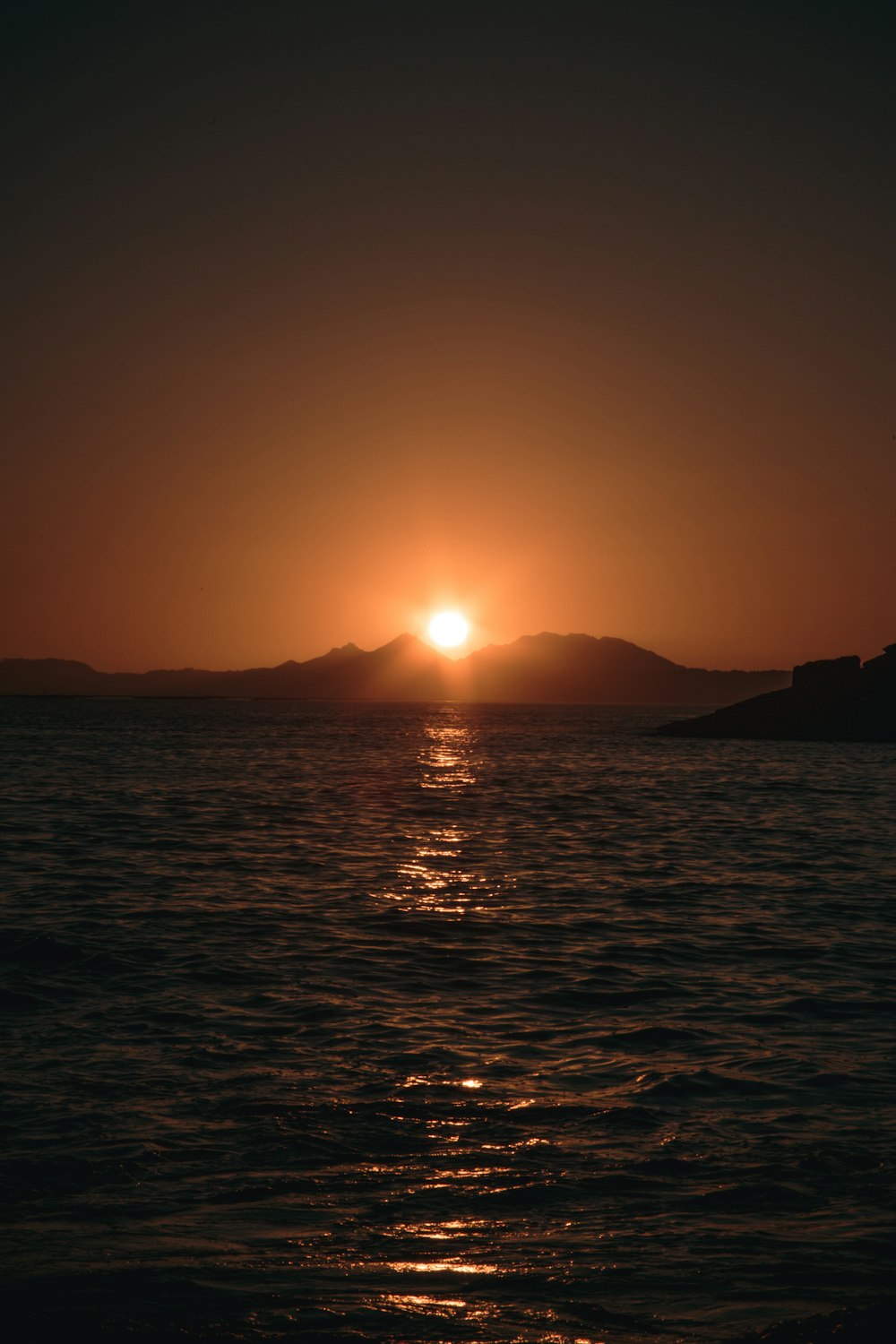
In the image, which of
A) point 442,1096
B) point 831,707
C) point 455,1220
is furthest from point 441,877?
point 831,707

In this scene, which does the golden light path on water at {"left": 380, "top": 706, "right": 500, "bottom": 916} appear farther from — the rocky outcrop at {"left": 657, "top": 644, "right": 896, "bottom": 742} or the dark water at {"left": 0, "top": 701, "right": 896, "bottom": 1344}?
the rocky outcrop at {"left": 657, "top": 644, "right": 896, "bottom": 742}

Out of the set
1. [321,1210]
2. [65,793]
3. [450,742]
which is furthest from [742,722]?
[321,1210]

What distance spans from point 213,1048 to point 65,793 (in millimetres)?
38585

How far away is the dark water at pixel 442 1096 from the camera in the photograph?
24.6 ft

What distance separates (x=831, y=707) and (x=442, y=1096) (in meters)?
130

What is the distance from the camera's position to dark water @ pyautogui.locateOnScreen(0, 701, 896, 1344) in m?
7.50

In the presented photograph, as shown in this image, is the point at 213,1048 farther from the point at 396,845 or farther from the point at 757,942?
the point at 396,845

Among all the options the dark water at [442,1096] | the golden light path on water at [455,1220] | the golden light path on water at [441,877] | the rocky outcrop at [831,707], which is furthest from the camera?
the rocky outcrop at [831,707]

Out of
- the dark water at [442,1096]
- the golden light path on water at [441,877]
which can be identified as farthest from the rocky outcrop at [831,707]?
the dark water at [442,1096]

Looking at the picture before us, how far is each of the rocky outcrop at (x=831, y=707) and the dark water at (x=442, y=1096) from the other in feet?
351

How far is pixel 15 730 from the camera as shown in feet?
455

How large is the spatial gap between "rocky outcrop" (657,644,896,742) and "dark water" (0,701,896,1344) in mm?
106919

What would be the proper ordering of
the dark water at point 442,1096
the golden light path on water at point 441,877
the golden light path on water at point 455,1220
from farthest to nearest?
the golden light path on water at point 441,877, the dark water at point 442,1096, the golden light path on water at point 455,1220

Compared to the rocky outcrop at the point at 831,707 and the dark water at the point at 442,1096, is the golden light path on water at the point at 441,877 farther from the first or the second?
the rocky outcrop at the point at 831,707
